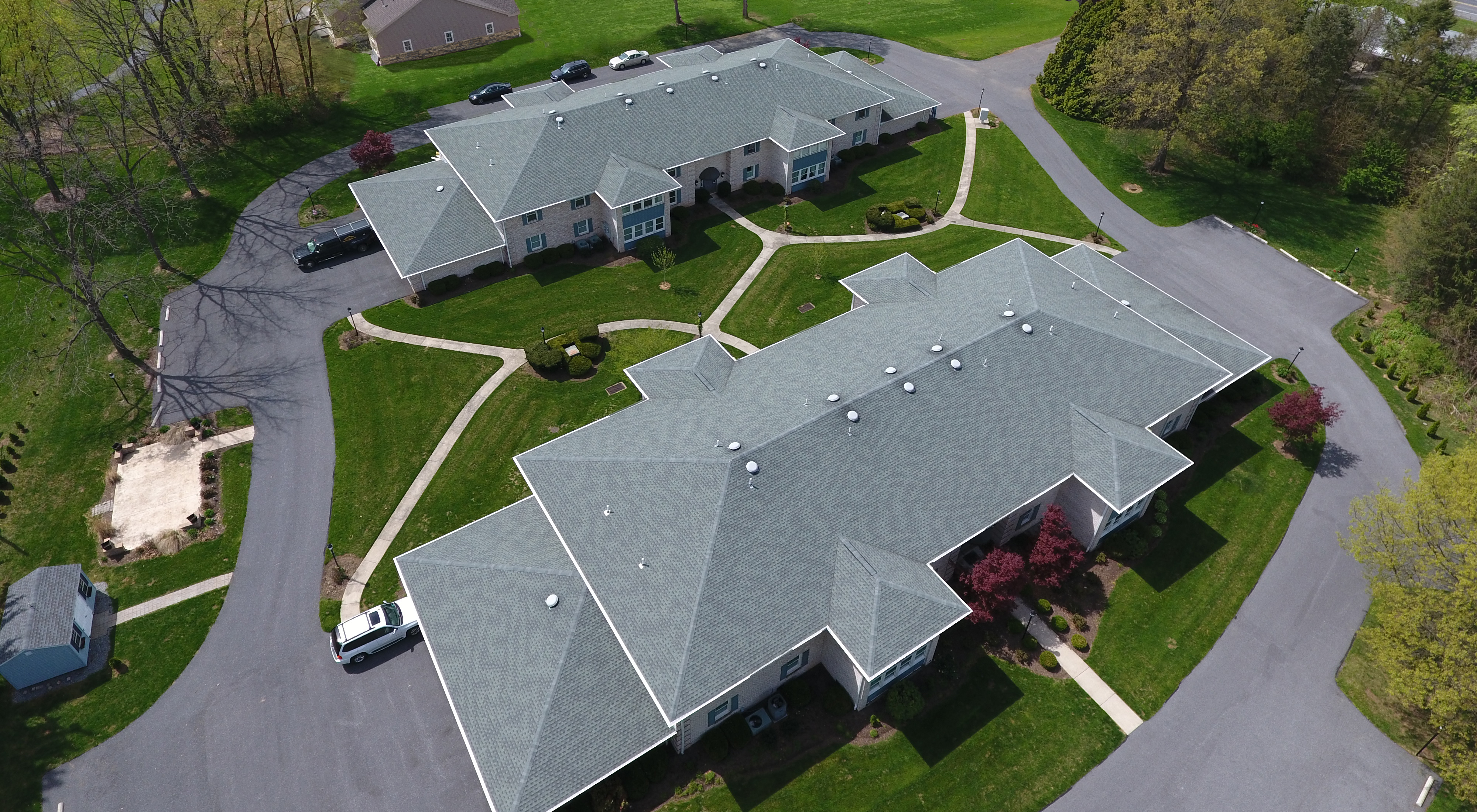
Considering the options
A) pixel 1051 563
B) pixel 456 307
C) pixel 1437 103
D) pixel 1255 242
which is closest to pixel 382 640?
pixel 456 307

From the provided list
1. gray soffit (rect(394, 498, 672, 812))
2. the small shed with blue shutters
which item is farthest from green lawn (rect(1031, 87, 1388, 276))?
the small shed with blue shutters

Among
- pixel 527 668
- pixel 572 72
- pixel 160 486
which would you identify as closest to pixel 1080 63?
pixel 572 72

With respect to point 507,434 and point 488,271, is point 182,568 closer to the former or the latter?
point 507,434

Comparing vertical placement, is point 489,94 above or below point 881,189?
above

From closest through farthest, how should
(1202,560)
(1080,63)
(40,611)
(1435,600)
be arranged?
(1435,600), (40,611), (1202,560), (1080,63)

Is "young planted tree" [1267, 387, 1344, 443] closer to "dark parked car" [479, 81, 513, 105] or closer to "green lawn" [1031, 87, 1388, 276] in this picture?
"green lawn" [1031, 87, 1388, 276]

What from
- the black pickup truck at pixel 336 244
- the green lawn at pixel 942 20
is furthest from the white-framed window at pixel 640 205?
the green lawn at pixel 942 20

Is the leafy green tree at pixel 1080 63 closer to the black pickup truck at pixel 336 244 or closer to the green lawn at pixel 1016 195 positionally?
the green lawn at pixel 1016 195

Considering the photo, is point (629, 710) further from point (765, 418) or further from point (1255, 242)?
point (1255, 242)
